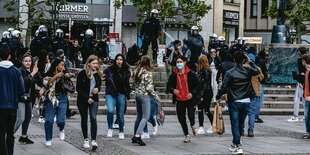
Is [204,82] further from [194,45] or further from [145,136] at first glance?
[194,45]

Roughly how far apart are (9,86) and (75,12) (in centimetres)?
4411

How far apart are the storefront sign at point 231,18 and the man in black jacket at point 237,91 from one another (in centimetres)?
4709

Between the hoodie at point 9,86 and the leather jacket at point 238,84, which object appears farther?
the leather jacket at point 238,84

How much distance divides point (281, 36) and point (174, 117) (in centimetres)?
963

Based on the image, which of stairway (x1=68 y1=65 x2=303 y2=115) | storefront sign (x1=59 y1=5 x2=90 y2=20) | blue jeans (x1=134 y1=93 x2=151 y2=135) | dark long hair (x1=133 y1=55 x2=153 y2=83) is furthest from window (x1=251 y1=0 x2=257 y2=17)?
blue jeans (x1=134 y1=93 x2=151 y2=135)

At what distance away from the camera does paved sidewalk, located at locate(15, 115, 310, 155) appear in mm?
13039

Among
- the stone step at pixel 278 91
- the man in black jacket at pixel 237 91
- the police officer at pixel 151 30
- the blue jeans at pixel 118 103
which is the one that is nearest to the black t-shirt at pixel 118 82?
the blue jeans at pixel 118 103

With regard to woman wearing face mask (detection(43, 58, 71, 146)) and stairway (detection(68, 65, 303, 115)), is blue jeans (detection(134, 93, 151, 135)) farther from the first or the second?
stairway (detection(68, 65, 303, 115))

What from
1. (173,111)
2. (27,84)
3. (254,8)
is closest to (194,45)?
(173,111)

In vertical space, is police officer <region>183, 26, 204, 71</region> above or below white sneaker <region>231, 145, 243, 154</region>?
above

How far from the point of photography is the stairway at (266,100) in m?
22.0

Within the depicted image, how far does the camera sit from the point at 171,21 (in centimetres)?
5594

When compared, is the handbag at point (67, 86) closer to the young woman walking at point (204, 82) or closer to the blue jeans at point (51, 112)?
the blue jeans at point (51, 112)

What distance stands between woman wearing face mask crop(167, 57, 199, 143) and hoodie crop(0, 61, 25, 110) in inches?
173
